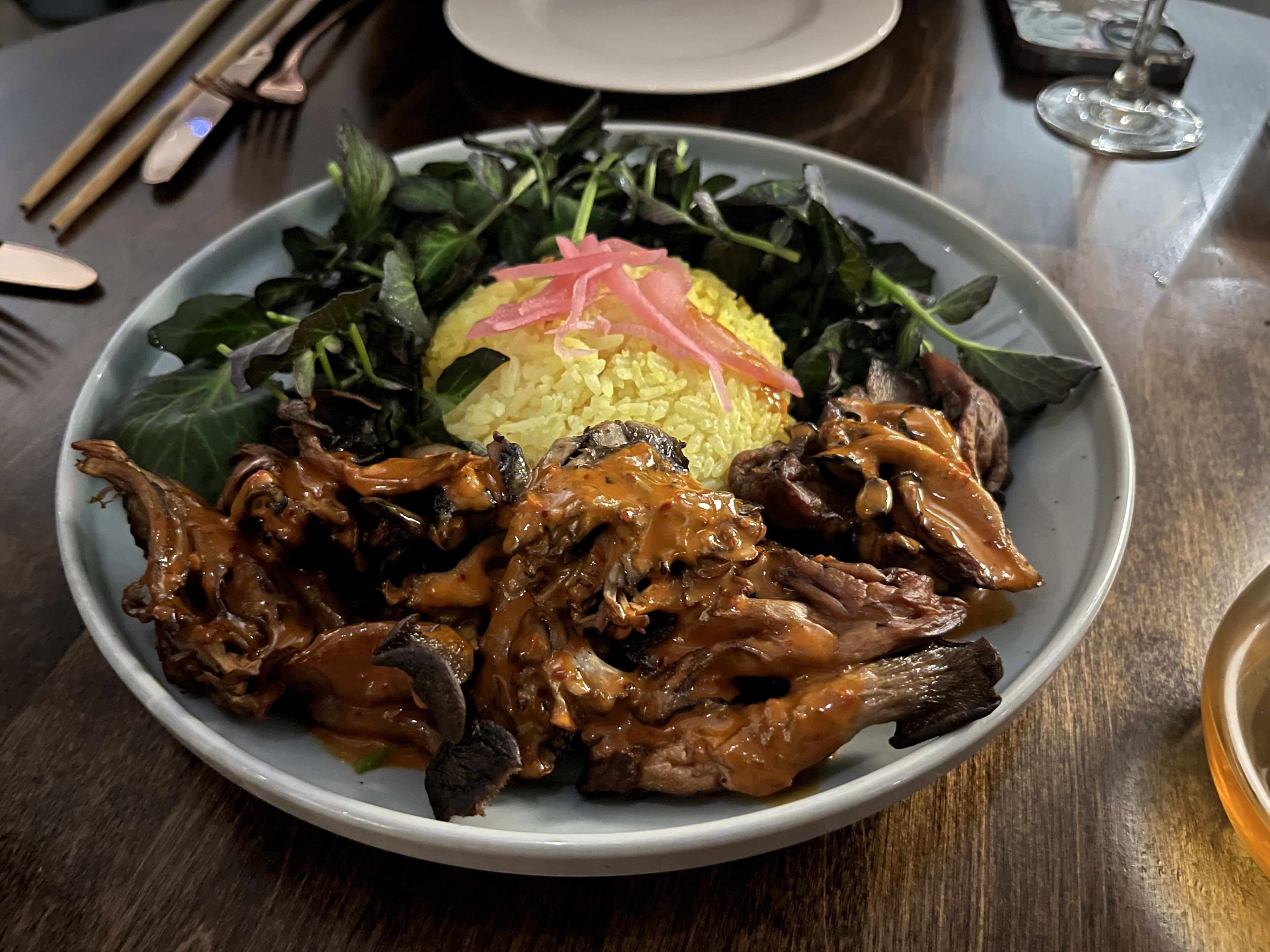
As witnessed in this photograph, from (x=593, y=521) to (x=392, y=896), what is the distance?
1.64ft

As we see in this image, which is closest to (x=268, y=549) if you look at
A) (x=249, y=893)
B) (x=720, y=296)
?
(x=249, y=893)

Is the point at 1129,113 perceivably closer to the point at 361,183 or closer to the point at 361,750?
the point at 361,183

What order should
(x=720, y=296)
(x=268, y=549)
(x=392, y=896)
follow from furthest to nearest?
(x=720, y=296) → (x=268, y=549) → (x=392, y=896)

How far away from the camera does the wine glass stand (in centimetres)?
247

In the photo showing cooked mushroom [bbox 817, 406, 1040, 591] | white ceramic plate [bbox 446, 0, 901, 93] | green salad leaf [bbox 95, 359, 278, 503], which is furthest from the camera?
white ceramic plate [bbox 446, 0, 901, 93]

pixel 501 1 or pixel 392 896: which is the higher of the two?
pixel 501 1

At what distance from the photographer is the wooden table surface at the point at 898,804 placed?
3.28ft

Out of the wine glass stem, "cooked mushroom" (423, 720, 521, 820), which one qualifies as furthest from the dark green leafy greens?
the wine glass stem

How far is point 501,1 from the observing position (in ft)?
8.92

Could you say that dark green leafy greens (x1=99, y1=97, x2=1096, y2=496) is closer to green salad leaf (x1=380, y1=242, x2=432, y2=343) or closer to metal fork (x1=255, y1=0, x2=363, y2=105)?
green salad leaf (x1=380, y1=242, x2=432, y2=343)

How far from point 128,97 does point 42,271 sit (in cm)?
74

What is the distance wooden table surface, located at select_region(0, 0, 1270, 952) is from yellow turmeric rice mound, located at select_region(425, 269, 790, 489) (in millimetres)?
665

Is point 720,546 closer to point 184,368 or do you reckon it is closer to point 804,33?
Result: point 184,368

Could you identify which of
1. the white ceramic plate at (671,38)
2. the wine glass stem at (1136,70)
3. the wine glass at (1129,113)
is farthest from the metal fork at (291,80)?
the wine glass stem at (1136,70)
